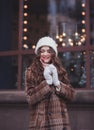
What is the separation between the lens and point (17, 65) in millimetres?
7727

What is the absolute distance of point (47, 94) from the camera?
5098 millimetres

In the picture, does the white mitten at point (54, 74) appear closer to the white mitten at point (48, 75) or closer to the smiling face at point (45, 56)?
the white mitten at point (48, 75)

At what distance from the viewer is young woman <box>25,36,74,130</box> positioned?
5.10m

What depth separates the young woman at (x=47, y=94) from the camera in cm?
510

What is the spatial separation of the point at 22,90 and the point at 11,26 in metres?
1.22

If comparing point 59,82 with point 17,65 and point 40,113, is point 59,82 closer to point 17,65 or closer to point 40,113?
point 40,113

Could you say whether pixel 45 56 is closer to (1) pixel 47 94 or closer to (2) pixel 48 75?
(2) pixel 48 75

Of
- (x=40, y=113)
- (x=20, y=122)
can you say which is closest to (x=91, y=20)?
(x=20, y=122)

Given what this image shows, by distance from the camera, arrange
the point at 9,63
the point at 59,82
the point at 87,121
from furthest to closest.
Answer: the point at 9,63, the point at 87,121, the point at 59,82

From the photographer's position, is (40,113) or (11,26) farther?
(11,26)

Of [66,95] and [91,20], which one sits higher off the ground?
[91,20]

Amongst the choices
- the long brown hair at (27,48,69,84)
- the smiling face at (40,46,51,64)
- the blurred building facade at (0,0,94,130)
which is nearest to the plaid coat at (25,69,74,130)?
the long brown hair at (27,48,69,84)

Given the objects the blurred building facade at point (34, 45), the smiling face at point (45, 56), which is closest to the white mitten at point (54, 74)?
the smiling face at point (45, 56)

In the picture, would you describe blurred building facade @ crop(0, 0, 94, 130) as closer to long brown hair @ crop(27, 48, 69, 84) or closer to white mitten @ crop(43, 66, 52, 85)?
long brown hair @ crop(27, 48, 69, 84)
